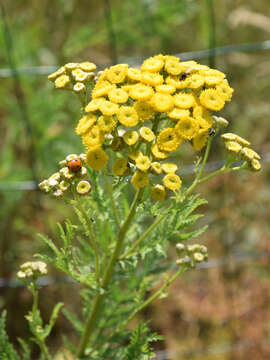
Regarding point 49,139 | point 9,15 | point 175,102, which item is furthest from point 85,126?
point 9,15

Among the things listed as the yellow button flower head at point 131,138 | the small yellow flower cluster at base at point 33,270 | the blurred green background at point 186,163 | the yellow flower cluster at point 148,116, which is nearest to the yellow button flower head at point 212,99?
the yellow flower cluster at point 148,116

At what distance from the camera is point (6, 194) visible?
2986mm

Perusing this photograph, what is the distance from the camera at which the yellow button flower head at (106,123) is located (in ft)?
3.98

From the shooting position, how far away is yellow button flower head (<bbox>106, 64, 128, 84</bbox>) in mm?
1286

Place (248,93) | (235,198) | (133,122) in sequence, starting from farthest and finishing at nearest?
(248,93) < (235,198) < (133,122)

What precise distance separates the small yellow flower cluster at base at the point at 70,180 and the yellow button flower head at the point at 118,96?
0.19 meters

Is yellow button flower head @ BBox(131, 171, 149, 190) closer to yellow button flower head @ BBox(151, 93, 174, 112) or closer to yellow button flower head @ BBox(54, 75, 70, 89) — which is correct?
yellow button flower head @ BBox(151, 93, 174, 112)

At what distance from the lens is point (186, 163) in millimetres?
4066

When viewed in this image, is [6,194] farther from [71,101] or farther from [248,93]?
[248,93]

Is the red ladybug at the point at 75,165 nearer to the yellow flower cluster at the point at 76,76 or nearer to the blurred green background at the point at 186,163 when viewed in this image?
the yellow flower cluster at the point at 76,76

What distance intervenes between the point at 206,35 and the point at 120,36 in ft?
2.15

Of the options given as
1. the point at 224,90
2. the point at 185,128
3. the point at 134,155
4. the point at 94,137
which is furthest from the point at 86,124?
the point at 224,90

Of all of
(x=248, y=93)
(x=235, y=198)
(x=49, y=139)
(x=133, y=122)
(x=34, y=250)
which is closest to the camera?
(x=133, y=122)

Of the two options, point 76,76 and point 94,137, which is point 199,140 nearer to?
point 94,137
